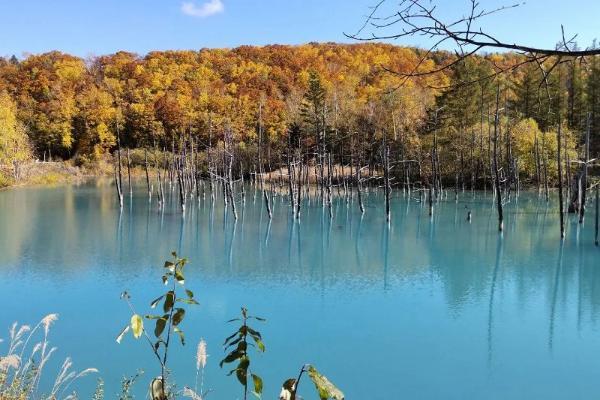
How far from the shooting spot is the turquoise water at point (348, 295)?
329 inches

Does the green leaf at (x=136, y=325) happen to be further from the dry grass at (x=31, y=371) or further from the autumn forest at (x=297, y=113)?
the autumn forest at (x=297, y=113)

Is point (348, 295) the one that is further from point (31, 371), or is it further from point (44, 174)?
point (44, 174)

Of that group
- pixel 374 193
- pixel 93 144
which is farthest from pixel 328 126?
pixel 93 144

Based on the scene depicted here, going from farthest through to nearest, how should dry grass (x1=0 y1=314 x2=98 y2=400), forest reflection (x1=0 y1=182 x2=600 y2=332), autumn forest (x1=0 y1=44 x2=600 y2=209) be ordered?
autumn forest (x1=0 y1=44 x2=600 y2=209) < forest reflection (x1=0 y1=182 x2=600 y2=332) < dry grass (x1=0 y1=314 x2=98 y2=400)

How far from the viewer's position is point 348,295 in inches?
508

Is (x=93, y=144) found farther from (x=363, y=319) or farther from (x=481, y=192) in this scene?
(x=363, y=319)

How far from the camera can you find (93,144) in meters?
55.0

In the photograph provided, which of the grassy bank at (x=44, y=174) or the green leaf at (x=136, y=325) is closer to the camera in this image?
the green leaf at (x=136, y=325)

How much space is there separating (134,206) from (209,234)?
10.1 meters

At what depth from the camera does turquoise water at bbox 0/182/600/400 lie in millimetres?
8352

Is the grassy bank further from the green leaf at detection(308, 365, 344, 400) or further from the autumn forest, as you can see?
the green leaf at detection(308, 365, 344, 400)

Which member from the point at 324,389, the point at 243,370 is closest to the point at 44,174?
the point at 243,370

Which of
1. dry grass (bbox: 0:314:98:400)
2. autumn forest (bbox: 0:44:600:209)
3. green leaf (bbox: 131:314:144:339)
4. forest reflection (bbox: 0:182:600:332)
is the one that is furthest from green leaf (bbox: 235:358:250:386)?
autumn forest (bbox: 0:44:600:209)

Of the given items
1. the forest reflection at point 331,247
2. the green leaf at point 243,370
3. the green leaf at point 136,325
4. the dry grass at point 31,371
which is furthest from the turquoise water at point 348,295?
the green leaf at point 243,370
